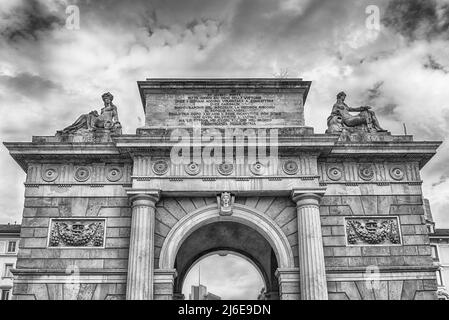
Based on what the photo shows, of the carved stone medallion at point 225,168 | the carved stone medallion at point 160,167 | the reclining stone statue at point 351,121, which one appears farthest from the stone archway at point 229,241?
the reclining stone statue at point 351,121

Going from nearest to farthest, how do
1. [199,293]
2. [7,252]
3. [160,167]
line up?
[160,167], [7,252], [199,293]

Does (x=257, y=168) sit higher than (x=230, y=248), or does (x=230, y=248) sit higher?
(x=257, y=168)

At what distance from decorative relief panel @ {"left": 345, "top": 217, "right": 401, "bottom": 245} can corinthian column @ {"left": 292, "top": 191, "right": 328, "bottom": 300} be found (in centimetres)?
148

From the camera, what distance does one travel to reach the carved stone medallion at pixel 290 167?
21.3m

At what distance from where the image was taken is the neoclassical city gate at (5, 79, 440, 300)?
66.2ft

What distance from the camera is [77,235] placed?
20828mm

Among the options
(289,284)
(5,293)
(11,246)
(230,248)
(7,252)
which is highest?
(11,246)

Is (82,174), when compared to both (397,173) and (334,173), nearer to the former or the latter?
(334,173)

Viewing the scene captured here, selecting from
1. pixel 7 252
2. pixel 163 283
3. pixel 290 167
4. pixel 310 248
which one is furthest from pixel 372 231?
pixel 7 252

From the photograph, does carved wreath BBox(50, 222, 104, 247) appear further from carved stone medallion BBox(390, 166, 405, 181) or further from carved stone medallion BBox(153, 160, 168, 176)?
carved stone medallion BBox(390, 166, 405, 181)

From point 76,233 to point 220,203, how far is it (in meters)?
5.63
